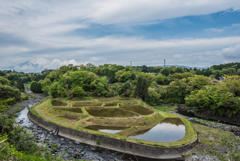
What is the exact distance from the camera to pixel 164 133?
26625 mm

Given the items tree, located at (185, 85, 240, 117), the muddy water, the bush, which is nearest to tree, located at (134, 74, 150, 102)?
tree, located at (185, 85, 240, 117)

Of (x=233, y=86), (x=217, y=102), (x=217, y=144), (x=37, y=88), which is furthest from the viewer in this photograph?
(x=37, y=88)

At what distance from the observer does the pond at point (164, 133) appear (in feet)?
80.2

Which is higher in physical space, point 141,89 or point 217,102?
point 141,89

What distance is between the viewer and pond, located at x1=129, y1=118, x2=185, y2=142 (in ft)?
80.2

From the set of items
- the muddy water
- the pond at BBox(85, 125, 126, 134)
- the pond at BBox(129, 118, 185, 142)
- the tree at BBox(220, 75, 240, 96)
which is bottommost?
the muddy water

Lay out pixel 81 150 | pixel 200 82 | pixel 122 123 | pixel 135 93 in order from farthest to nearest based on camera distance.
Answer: pixel 135 93 < pixel 200 82 < pixel 122 123 < pixel 81 150

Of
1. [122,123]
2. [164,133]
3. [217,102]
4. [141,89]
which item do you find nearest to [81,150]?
[122,123]

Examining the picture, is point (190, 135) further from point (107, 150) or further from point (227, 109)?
point (227, 109)

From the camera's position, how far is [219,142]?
2447 centimetres

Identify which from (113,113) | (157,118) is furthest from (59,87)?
(157,118)

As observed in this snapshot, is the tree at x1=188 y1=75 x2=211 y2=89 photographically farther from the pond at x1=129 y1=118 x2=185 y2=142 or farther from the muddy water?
the muddy water

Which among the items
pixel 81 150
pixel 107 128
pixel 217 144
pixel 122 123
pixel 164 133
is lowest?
pixel 217 144

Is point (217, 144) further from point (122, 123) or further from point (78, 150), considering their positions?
point (78, 150)
